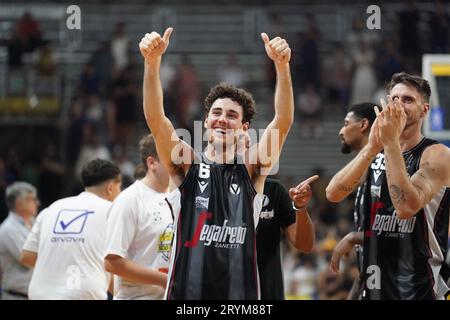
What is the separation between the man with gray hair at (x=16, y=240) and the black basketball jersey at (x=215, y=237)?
4.66m

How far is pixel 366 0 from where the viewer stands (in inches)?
864

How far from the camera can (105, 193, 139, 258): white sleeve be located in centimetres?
793

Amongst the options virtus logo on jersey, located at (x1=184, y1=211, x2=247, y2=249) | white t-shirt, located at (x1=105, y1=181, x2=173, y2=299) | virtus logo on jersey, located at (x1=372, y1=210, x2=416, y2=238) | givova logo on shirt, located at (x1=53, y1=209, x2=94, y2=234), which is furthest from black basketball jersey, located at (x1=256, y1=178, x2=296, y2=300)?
givova logo on shirt, located at (x1=53, y1=209, x2=94, y2=234)

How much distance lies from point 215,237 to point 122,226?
5.58ft

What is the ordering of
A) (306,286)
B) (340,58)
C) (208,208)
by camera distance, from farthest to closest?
1. (340,58)
2. (306,286)
3. (208,208)

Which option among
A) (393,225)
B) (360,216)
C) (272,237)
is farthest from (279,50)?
(272,237)

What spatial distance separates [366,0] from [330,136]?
3.66 meters

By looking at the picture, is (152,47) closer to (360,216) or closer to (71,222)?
(360,216)

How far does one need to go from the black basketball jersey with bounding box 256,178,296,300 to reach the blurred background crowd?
8.67 meters

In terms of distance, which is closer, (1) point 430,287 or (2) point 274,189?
(1) point 430,287

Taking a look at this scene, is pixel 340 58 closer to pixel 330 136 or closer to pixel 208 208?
pixel 330 136

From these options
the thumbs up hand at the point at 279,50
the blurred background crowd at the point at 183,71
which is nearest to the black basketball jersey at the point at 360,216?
the thumbs up hand at the point at 279,50

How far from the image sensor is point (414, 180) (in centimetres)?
699

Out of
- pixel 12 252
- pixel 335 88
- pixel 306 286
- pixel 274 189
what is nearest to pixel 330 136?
pixel 335 88
